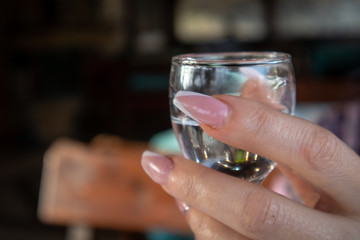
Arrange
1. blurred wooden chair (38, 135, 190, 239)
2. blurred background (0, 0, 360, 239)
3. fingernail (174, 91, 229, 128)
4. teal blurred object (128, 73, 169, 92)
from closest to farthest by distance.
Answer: fingernail (174, 91, 229, 128) → blurred wooden chair (38, 135, 190, 239) → blurred background (0, 0, 360, 239) → teal blurred object (128, 73, 169, 92)

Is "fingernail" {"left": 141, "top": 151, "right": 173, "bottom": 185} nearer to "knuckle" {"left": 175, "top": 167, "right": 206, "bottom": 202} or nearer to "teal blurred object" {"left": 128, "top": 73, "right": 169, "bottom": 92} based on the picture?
"knuckle" {"left": 175, "top": 167, "right": 206, "bottom": 202}

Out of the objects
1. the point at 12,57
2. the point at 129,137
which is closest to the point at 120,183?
the point at 129,137

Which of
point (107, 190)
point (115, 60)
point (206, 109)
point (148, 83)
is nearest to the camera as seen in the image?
point (206, 109)

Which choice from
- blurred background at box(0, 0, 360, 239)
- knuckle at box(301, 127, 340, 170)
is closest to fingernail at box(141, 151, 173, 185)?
knuckle at box(301, 127, 340, 170)

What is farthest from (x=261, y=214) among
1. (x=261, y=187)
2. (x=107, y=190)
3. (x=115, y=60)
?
(x=115, y=60)

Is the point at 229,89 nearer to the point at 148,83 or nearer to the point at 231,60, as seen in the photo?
the point at 231,60

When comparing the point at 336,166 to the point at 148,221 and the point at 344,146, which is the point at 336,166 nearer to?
the point at 344,146
